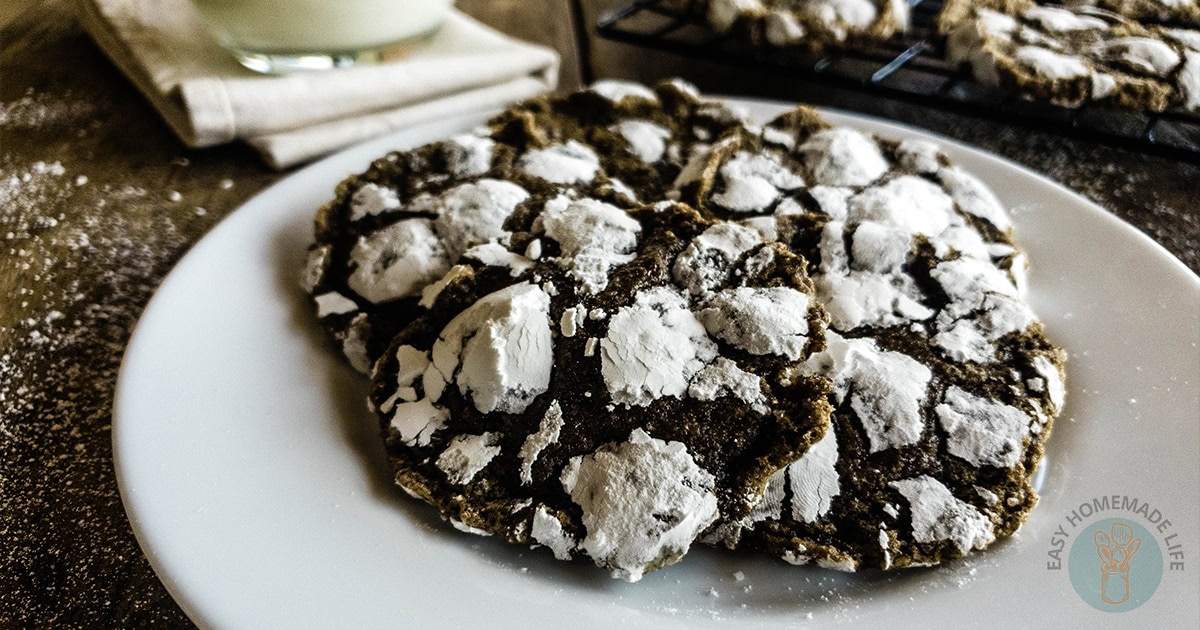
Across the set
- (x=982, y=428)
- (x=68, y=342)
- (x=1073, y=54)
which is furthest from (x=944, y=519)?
(x=68, y=342)

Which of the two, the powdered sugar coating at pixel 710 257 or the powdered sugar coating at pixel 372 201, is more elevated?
the powdered sugar coating at pixel 710 257

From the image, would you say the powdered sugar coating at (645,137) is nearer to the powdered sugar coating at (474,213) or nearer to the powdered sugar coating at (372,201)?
the powdered sugar coating at (474,213)

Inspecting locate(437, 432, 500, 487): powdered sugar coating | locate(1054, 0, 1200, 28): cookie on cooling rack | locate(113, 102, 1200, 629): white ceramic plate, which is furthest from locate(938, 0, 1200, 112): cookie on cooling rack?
locate(437, 432, 500, 487): powdered sugar coating

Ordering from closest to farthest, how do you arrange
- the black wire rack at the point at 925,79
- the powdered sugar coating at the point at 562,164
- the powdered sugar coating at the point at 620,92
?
the powdered sugar coating at the point at 562,164 < the powdered sugar coating at the point at 620,92 < the black wire rack at the point at 925,79

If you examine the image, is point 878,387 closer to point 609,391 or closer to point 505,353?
point 609,391

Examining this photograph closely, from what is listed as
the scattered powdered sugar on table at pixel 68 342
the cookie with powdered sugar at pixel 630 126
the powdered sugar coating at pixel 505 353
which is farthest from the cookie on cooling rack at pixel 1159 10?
the scattered powdered sugar on table at pixel 68 342
